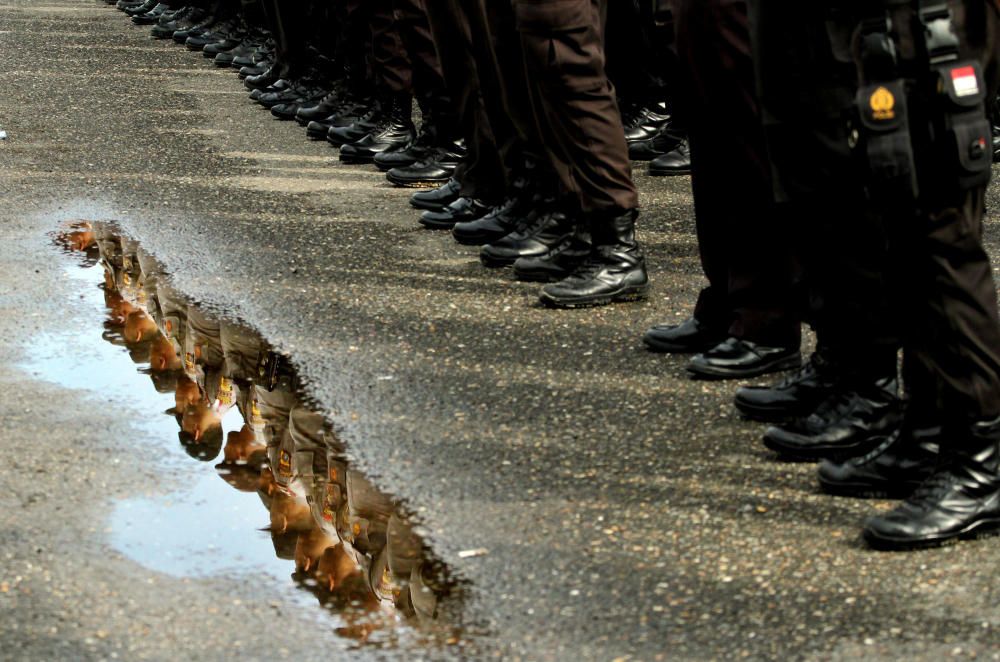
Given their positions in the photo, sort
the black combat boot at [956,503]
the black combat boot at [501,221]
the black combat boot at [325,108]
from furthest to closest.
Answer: the black combat boot at [325,108] → the black combat boot at [501,221] → the black combat boot at [956,503]

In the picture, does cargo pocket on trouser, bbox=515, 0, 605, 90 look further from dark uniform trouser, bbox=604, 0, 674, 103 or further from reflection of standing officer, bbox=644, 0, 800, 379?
dark uniform trouser, bbox=604, 0, 674, 103

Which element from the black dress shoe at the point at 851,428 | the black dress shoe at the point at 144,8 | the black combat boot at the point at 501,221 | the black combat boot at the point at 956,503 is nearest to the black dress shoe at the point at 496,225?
the black combat boot at the point at 501,221

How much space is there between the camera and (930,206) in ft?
10.4

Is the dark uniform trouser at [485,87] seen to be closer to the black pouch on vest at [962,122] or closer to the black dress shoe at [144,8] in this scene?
the black pouch on vest at [962,122]

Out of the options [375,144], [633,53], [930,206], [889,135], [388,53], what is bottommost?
[375,144]

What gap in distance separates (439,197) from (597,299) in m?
1.63

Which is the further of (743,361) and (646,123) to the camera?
(646,123)

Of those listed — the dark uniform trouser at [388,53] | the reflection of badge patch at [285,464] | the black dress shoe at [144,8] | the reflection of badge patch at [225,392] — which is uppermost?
the dark uniform trouser at [388,53]

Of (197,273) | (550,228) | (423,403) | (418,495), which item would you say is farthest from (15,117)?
(418,495)

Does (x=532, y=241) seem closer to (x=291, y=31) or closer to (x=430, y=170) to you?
(x=430, y=170)

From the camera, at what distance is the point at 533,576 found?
319cm

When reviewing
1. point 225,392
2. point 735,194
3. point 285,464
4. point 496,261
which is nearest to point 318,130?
point 496,261

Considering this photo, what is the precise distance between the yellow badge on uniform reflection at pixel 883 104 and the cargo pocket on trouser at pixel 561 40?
200 centimetres

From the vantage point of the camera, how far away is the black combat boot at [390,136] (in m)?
7.84
